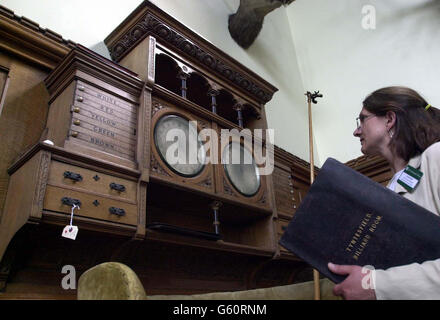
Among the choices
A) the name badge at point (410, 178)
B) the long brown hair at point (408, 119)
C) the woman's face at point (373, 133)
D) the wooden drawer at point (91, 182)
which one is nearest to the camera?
the name badge at point (410, 178)

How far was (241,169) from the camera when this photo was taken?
253 centimetres

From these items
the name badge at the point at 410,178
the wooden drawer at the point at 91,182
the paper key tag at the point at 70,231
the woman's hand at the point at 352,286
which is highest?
the wooden drawer at the point at 91,182

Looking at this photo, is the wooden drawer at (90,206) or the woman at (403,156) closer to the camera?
the woman at (403,156)

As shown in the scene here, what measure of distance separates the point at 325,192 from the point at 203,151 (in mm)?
1322

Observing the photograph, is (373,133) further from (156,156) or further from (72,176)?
(72,176)

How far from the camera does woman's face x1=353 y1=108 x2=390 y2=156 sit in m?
1.46

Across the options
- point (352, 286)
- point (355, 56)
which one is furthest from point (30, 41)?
point (355, 56)

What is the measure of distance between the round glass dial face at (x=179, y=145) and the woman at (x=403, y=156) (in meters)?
0.94

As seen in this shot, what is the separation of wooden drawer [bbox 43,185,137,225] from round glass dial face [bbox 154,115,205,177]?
0.40 m

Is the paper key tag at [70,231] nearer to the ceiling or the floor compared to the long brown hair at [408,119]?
nearer to the floor

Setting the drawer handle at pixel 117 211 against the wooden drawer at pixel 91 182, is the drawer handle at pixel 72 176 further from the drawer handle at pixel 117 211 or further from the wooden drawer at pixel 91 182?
the drawer handle at pixel 117 211

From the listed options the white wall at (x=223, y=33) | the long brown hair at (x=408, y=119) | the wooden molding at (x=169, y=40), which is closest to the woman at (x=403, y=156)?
the long brown hair at (x=408, y=119)

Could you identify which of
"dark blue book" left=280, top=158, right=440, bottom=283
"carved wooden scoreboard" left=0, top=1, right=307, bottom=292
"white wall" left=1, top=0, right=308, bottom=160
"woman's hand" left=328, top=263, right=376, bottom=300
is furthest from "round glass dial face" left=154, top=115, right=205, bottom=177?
"woman's hand" left=328, top=263, right=376, bottom=300

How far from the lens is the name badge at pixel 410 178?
115cm
